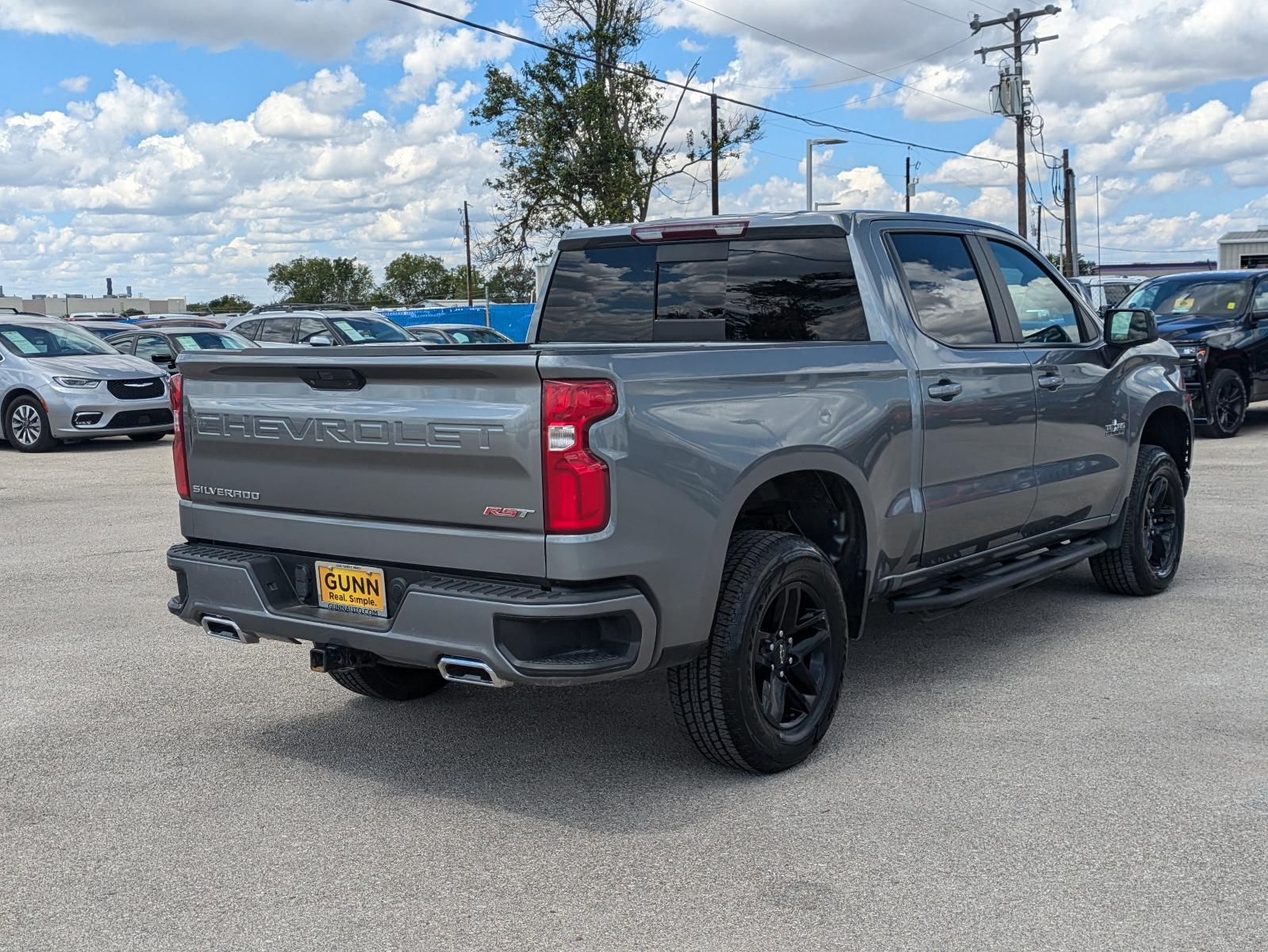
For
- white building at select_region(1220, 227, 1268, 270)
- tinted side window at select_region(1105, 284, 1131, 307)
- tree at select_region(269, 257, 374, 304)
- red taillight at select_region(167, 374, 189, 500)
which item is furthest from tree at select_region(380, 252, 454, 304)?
red taillight at select_region(167, 374, 189, 500)

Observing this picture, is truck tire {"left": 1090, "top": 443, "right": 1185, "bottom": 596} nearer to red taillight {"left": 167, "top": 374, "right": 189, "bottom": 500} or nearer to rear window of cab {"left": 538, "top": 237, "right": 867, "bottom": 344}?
rear window of cab {"left": 538, "top": 237, "right": 867, "bottom": 344}

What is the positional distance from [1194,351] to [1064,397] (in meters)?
9.70

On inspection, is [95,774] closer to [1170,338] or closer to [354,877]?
[354,877]

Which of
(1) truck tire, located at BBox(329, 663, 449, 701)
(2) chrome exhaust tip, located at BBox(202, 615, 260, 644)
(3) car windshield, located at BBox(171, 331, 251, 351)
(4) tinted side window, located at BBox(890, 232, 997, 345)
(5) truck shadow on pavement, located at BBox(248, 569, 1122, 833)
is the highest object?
(4) tinted side window, located at BBox(890, 232, 997, 345)

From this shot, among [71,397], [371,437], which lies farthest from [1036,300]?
[71,397]

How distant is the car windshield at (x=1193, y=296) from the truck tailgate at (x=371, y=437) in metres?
12.8

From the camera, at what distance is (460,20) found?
19.2 m

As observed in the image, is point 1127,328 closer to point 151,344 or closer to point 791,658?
point 791,658

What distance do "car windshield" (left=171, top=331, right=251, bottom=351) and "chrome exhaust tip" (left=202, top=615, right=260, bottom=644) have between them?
15.1 metres

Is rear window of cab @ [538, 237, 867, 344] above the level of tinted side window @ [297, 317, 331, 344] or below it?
above

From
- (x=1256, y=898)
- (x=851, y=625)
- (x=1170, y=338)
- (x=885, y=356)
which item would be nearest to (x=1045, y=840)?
(x=1256, y=898)

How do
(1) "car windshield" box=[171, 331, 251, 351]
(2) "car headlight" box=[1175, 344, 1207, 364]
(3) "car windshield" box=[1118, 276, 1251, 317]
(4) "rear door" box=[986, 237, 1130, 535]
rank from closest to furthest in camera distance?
(4) "rear door" box=[986, 237, 1130, 535] < (2) "car headlight" box=[1175, 344, 1207, 364] < (3) "car windshield" box=[1118, 276, 1251, 317] < (1) "car windshield" box=[171, 331, 251, 351]

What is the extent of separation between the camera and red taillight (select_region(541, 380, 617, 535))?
3.88 m

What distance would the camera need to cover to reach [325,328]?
1873cm
